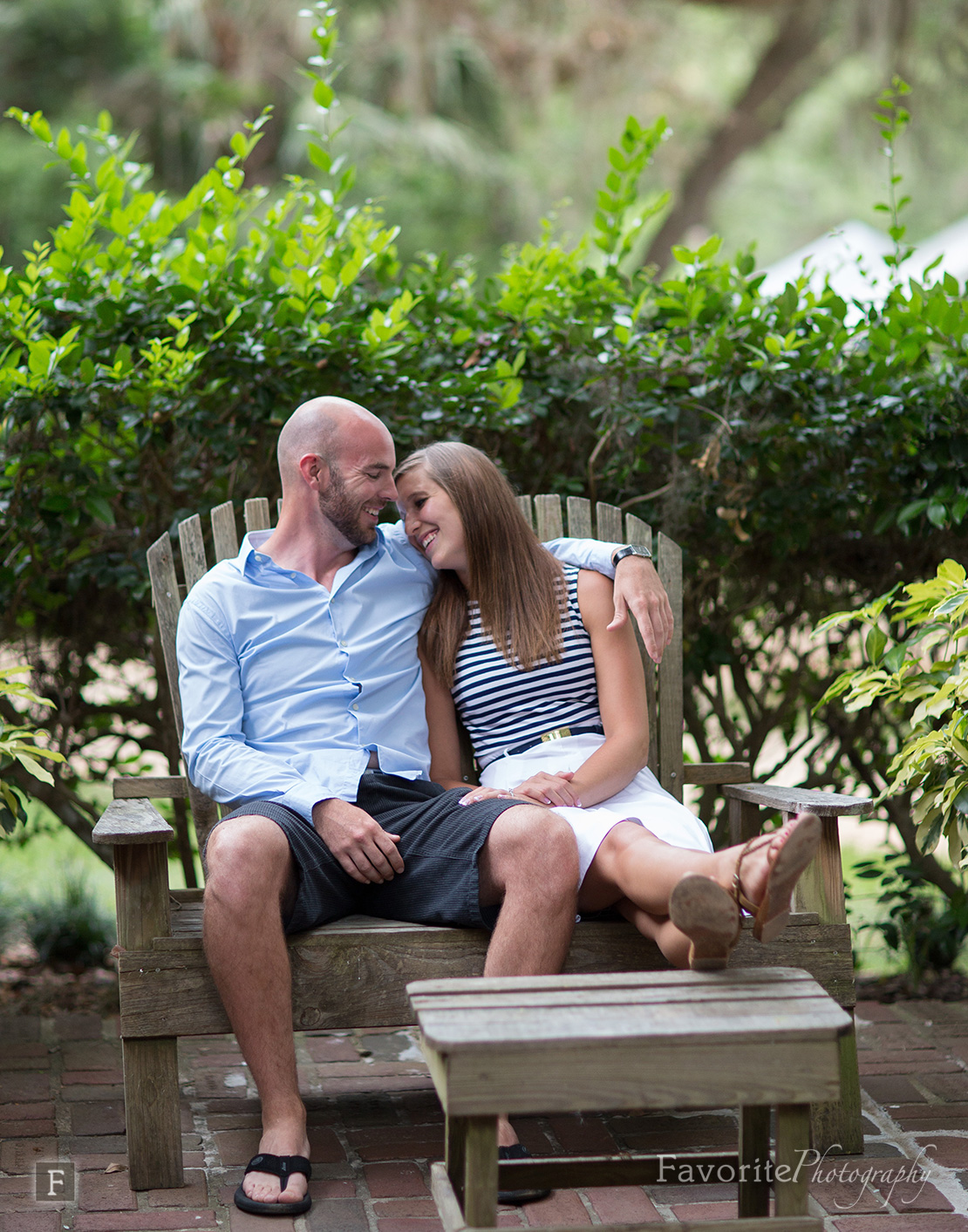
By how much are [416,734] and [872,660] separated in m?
1.03

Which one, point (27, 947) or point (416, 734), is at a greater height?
point (416, 734)

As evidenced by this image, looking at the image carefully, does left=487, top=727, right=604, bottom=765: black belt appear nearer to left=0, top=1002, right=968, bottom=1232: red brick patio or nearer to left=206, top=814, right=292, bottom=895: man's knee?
left=206, top=814, right=292, bottom=895: man's knee

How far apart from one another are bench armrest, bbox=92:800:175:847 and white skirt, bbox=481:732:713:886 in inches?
27.9

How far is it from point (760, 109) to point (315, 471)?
11.9 metres

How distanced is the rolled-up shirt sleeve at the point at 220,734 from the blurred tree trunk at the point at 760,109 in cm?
1029

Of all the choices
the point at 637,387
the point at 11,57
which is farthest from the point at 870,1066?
the point at 11,57

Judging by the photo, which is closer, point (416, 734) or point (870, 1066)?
point (416, 734)

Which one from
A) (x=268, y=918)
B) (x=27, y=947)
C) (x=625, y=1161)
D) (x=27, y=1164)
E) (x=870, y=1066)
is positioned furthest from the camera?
(x=27, y=947)

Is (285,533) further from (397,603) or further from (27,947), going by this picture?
(27,947)

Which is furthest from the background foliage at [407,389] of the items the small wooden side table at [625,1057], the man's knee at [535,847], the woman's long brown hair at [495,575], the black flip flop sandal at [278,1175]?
the small wooden side table at [625,1057]

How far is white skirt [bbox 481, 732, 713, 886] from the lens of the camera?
2.25 m

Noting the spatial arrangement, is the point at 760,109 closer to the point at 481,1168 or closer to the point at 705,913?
the point at 705,913

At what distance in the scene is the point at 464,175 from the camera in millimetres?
12289

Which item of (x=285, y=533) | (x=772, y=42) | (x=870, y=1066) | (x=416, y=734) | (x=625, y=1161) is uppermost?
(x=772, y=42)
